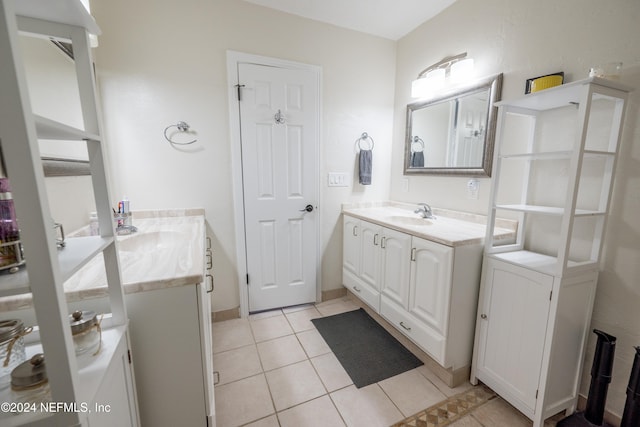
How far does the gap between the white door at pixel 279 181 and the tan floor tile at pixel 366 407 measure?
1.06 meters

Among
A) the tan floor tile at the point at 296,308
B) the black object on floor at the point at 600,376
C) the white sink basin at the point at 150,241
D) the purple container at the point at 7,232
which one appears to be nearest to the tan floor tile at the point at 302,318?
the tan floor tile at the point at 296,308

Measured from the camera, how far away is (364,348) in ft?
6.26

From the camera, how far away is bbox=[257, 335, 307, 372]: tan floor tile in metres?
1.76

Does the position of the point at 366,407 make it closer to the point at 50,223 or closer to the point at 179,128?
the point at 50,223

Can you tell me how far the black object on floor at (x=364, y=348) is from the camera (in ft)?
5.54

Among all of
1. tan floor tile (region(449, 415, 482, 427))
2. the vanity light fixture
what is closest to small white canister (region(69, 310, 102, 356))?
tan floor tile (region(449, 415, 482, 427))

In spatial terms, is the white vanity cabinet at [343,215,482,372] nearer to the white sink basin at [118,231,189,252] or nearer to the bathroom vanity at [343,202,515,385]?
the bathroom vanity at [343,202,515,385]

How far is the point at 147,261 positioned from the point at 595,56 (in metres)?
2.29

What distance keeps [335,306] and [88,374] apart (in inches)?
79.8

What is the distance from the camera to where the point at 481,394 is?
1516 mm

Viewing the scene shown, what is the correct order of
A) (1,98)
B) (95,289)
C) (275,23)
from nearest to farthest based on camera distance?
(1,98) → (95,289) → (275,23)

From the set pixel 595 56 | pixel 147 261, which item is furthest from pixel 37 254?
pixel 595 56

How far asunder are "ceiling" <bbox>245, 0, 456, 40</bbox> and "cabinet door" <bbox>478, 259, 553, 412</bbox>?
1.97 m

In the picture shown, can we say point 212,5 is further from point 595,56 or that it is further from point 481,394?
point 481,394
